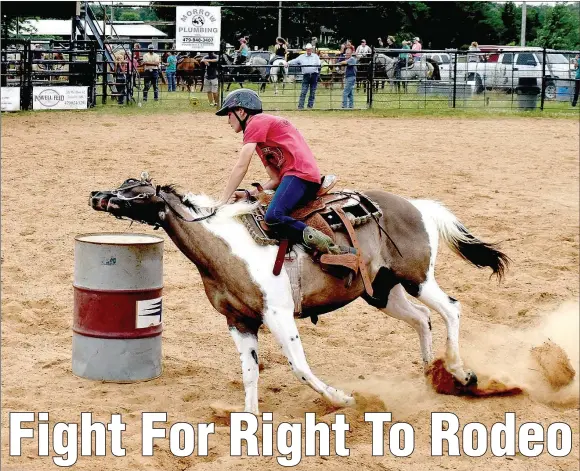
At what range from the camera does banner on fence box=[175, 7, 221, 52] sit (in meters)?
22.0

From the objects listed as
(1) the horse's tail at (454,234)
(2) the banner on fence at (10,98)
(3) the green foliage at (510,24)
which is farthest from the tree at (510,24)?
(1) the horse's tail at (454,234)

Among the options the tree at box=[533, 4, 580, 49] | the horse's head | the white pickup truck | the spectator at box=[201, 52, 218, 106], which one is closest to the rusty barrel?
the horse's head

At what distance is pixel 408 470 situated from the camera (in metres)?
5.04

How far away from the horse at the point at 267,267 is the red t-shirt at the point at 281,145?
Result: 360 millimetres

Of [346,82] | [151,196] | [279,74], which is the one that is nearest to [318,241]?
[151,196]

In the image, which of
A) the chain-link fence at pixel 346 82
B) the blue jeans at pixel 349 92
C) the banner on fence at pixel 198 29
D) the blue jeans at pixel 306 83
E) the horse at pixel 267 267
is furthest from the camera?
the banner on fence at pixel 198 29

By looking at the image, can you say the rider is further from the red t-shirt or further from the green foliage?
the green foliage

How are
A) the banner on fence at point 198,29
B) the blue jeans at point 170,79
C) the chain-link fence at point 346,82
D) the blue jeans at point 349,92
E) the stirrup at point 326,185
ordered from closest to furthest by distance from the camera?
the stirrup at point 326,185, the chain-link fence at point 346,82, the blue jeans at point 349,92, the banner on fence at point 198,29, the blue jeans at point 170,79

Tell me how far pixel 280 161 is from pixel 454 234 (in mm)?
1546

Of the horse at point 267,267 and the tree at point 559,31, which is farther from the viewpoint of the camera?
the tree at point 559,31

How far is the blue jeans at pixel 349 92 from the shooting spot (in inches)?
816

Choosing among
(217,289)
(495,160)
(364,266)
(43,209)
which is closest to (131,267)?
(217,289)

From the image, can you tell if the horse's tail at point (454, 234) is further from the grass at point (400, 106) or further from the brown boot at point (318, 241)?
the grass at point (400, 106)

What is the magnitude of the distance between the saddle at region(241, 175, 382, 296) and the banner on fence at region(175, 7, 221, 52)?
16.2 metres
